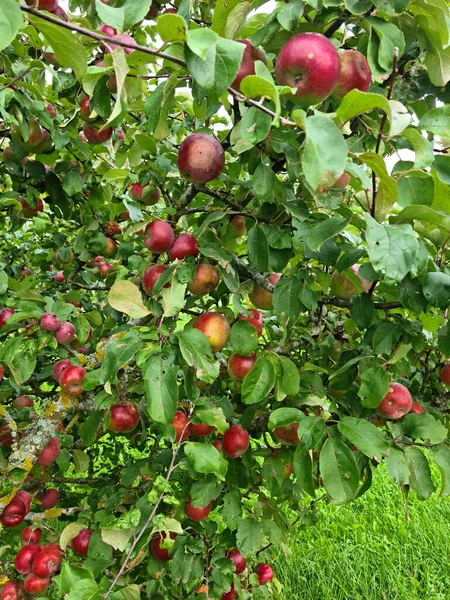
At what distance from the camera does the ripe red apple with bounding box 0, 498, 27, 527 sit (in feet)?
5.11

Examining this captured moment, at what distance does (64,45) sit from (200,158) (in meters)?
0.39

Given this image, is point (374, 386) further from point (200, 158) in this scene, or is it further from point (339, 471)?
point (200, 158)

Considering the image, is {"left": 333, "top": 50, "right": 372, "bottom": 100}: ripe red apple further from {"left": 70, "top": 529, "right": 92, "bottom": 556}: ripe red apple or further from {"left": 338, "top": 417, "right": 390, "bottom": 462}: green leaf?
{"left": 70, "top": 529, "right": 92, "bottom": 556}: ripe red apple

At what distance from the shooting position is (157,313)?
120 centimetres

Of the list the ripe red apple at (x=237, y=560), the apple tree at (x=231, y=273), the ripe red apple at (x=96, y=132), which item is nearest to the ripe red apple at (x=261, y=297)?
the apple tree at (x=231, y=273)

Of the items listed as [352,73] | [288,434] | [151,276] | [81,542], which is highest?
[352,73]

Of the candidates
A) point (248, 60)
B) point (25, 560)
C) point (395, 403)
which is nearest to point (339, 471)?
point (395, 403)

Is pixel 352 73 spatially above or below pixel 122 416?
above

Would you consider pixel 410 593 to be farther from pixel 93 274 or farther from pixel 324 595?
pixel 93 274

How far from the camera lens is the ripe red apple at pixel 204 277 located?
128 cm

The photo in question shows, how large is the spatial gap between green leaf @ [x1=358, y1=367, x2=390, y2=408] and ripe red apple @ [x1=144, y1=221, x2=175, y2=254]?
1.96ft

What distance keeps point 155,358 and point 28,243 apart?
225 cm

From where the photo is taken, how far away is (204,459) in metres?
1.20

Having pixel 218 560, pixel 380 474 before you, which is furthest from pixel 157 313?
pixel 380 474
